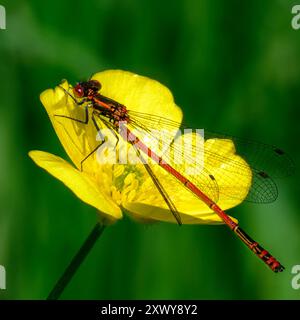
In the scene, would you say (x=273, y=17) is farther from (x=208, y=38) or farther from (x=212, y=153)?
(x=212, y=153)

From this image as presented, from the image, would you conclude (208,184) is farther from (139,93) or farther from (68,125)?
(68,125)

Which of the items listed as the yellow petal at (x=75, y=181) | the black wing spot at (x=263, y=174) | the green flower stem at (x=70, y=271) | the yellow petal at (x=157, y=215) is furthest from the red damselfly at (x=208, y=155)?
the green flower stem at (x=70, y=271)

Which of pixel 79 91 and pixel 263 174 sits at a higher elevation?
pixel 79 91

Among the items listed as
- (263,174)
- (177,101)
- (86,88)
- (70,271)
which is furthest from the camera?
(177,101)

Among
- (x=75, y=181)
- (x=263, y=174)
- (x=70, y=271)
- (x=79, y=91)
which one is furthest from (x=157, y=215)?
(x=263, y=174)

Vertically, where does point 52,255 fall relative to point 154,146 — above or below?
below

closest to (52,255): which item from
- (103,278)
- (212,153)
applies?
(103,278)

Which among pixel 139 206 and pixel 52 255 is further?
pixel 52 255
